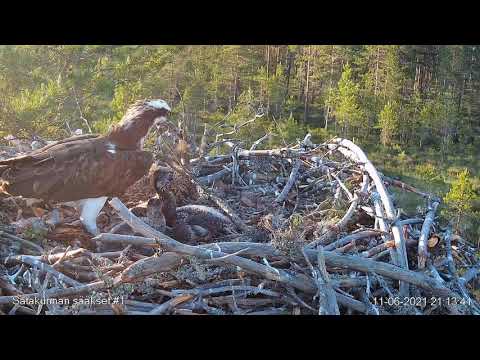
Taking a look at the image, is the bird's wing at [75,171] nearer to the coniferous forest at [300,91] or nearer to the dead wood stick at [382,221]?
the coniferous forest at [300,91]

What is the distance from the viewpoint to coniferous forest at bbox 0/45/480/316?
305cm

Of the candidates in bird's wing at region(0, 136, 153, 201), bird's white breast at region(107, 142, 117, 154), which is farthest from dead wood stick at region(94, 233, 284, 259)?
bird's white breast at region(107, 142, 117, 154)

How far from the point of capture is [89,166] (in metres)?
2.81

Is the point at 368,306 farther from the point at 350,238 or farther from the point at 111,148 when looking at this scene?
the point at 111,148

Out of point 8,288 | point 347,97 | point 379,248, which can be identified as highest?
point 347,97

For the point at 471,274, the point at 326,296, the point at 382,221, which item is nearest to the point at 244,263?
the point at 326,296

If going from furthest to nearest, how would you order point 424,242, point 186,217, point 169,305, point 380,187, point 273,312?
point 380,187 → point 186,217 → point 424,242 → point 273,312 → point 169,305

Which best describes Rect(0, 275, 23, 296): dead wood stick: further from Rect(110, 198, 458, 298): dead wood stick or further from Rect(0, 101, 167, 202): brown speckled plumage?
Rect(110, 198, 458, 298): dead wood stick

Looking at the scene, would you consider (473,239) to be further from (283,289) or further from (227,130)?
(227,130)

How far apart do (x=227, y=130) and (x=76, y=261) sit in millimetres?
1408

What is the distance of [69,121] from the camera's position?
3148 mm

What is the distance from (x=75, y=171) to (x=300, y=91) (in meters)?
1.32
